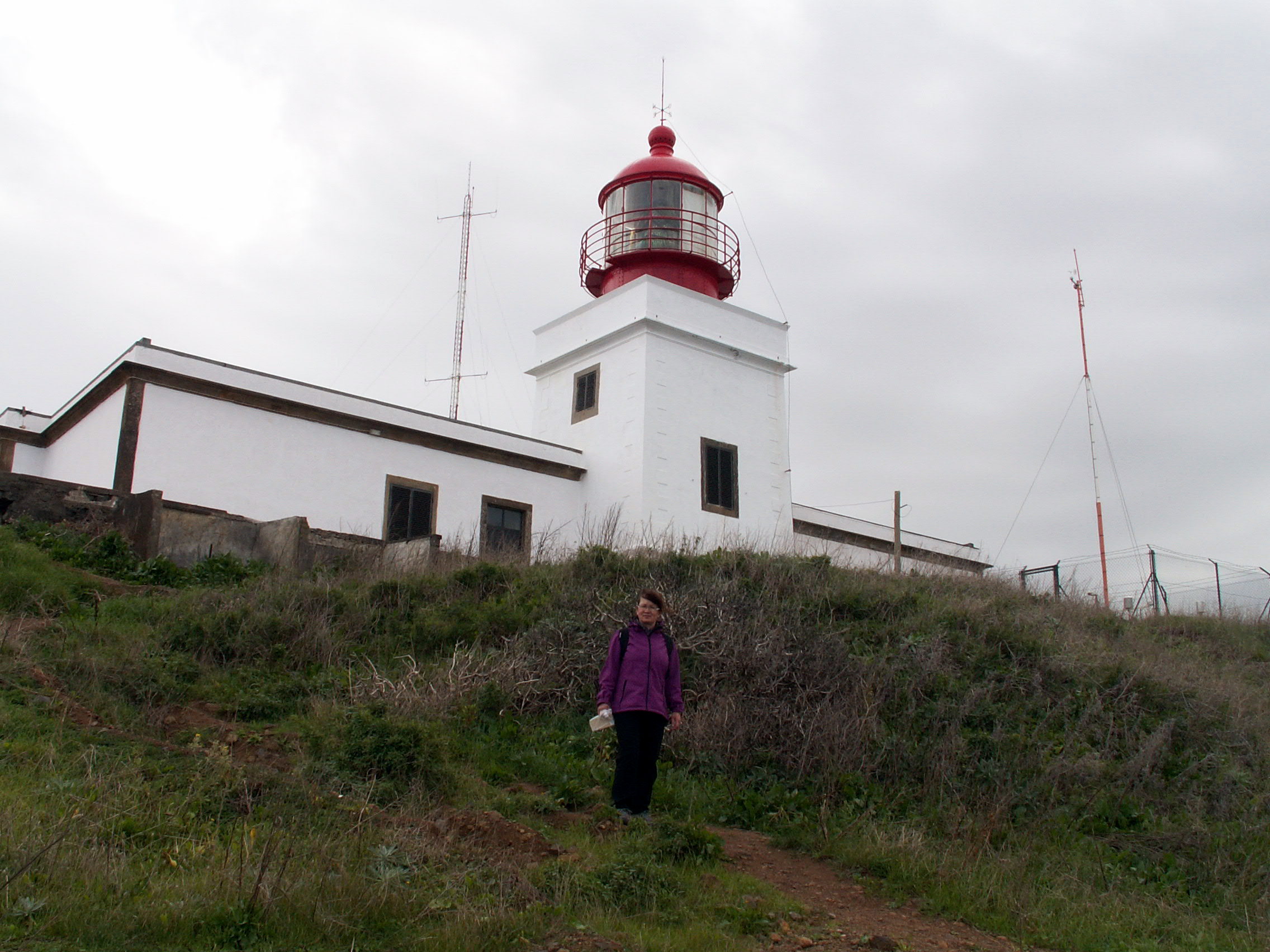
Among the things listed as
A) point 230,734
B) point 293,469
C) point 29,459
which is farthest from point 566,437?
point 230,734

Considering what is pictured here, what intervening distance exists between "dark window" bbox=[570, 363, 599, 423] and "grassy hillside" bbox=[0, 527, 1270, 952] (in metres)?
8.24

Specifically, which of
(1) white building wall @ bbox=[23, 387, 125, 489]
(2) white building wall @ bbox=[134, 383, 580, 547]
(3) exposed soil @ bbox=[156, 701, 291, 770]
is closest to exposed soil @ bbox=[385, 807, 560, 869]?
(3) exposed soil @ bbox=[156, 701, 291, 770]

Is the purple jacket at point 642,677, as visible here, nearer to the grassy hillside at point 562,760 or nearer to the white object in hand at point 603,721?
the white object in hand at point 603,721

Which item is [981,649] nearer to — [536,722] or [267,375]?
[536,722]

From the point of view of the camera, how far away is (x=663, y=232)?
22.1m

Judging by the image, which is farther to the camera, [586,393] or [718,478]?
[586,393]

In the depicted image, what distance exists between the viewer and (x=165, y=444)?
1562 cm

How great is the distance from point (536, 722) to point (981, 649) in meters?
4.65

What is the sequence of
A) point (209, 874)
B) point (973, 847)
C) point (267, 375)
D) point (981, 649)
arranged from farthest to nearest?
point (267, 375) → point (981, 649) → point (973, 847) → point (209, 874)

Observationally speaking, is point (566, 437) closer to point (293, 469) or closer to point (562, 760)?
point (293, 469)

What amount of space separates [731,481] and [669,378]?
7.55 feet

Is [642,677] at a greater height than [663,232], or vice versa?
[663,232]

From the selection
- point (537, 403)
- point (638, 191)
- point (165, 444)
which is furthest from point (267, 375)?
point (638, 191)

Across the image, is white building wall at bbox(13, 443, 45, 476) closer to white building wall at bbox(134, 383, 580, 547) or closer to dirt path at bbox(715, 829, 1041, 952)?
white building wall at bbox(134, 383, 580, 547)
